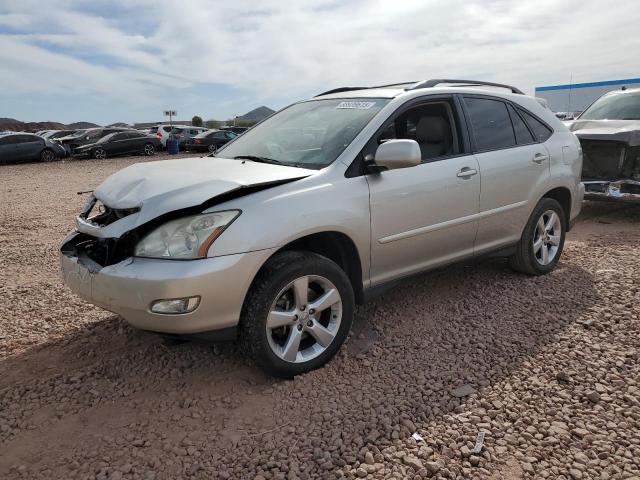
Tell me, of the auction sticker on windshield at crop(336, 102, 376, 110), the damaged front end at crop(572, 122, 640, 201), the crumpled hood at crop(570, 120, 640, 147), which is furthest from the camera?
the damaged front end at crop(572, 122, 640, 201)

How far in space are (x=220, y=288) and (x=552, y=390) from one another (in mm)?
1950

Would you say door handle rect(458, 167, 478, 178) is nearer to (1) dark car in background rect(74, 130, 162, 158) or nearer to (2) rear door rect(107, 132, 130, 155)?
(1) dark car in background rect(74, 130, 162, 158)

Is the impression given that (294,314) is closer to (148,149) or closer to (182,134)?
(148,149)

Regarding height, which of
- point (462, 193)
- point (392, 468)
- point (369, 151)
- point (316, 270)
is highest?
point (369, 151)

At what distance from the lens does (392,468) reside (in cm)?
242

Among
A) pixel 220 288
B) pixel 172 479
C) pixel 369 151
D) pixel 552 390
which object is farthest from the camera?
pixel 369 151

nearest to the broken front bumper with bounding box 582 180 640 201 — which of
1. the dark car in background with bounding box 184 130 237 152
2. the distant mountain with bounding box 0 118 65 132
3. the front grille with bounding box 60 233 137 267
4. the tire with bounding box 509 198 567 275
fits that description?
the tire with bounding box 509 198 567 275

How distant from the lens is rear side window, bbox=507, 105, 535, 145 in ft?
15.0

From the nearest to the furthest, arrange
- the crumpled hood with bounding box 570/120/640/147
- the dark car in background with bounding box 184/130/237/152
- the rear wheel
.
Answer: the crumpled hood with bounding box 570/120/640/147 → the rear wheel → the dark car in background with bounding box 184/130/237/152

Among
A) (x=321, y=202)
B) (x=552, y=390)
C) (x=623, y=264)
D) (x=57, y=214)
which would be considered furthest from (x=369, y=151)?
(x=57, y=214)

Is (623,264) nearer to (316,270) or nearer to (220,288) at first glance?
(316,270)

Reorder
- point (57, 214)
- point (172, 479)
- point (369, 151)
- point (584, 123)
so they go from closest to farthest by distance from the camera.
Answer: point (172, 479) < point (369, 151) < point (584, 123) < point (57, 214)

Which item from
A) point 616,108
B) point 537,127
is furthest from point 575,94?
point 537,127

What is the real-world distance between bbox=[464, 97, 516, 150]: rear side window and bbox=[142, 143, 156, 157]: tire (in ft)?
74.3
